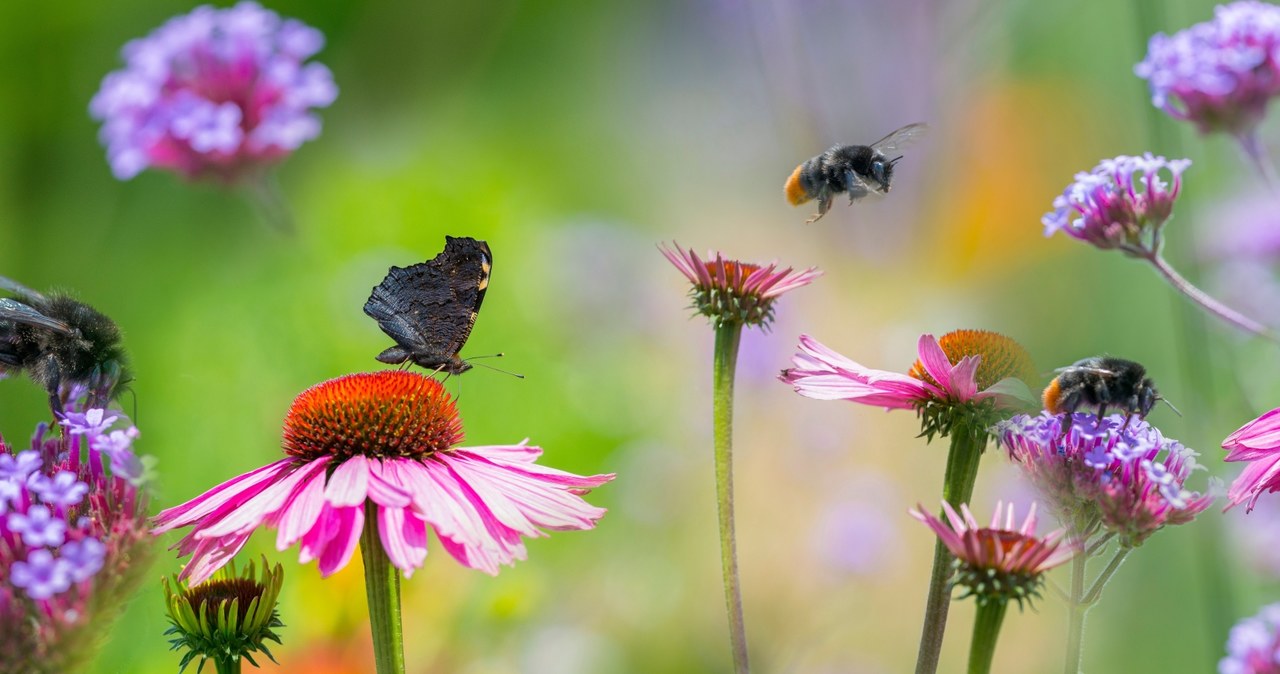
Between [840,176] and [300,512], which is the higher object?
[840,176]

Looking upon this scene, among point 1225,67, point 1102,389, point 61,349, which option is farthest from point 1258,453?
point 61,349

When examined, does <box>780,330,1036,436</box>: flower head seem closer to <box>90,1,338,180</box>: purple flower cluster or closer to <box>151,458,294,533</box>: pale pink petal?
<box>151,458,294,533</box>: pale pink petal

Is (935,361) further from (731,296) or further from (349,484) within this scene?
(349,484)

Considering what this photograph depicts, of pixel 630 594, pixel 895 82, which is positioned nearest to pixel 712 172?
pixel 895 82

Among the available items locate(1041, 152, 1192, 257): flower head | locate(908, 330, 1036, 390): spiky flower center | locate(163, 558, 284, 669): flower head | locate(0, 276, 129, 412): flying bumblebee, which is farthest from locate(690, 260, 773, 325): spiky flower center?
locate(0, 276, 129, 412): flying bumblebee

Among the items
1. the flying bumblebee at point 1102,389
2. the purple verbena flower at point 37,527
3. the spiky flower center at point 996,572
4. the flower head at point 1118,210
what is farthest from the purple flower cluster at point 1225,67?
the purple verbena flower at point 37,527

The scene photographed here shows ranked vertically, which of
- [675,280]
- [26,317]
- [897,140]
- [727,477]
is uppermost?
[675,280]

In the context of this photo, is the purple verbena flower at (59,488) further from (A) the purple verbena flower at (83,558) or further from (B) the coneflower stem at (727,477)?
(B) the coneflower stem at (727,477)
